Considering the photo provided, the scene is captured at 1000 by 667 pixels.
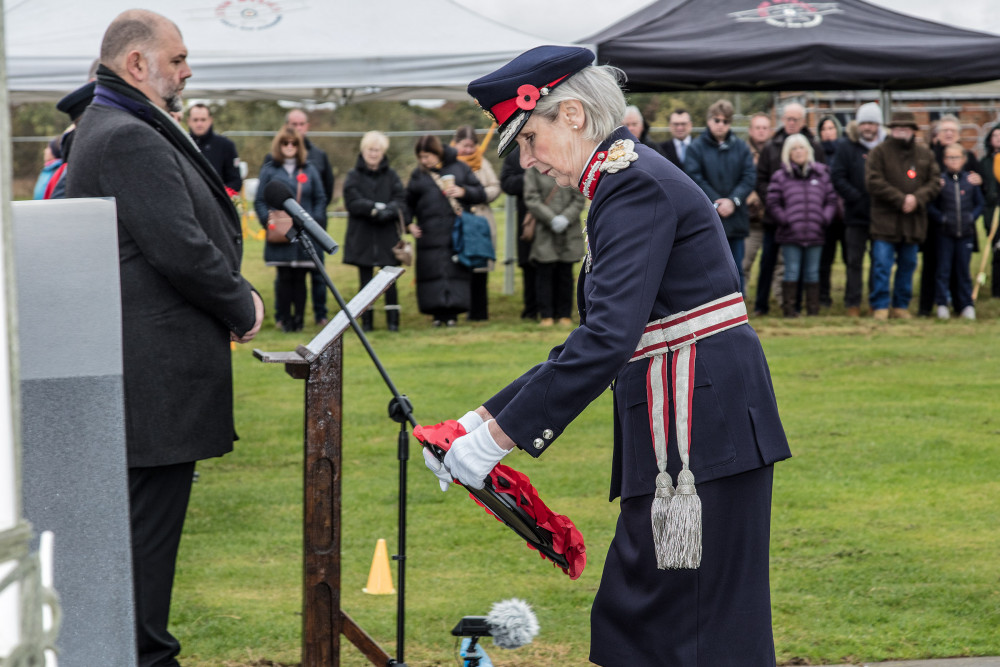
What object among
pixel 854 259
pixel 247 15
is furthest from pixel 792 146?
pixel 247 15

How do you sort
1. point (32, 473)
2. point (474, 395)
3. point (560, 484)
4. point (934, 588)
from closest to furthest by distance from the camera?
point (32, 473), point (934, 588), point (560, 484), point (474, 395)

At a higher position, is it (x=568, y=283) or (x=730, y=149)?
(x=730, y=149)

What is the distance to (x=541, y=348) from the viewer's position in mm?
10953

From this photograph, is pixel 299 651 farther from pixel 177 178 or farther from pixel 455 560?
pixel 177 178

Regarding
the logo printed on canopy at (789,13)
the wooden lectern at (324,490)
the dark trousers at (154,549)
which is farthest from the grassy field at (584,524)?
the logo printed on canopy at (789,13)

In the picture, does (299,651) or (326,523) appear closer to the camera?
(326,523)

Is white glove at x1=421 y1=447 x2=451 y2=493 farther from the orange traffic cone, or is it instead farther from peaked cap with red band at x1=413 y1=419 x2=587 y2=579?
the orange traffic cone

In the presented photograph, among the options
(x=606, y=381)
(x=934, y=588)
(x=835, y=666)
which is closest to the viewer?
(x=606, y=381)

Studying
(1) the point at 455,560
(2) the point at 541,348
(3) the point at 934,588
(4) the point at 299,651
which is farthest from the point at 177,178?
(2) the point at 541,348

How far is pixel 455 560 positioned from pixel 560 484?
1289mm

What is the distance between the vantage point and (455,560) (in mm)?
5586

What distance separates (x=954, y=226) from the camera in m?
12.6

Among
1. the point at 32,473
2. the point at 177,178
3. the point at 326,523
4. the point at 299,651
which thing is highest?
the point at 177,178

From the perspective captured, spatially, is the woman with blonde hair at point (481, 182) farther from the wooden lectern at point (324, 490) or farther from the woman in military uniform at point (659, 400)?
the woman in military uniform at point (659, 400)
